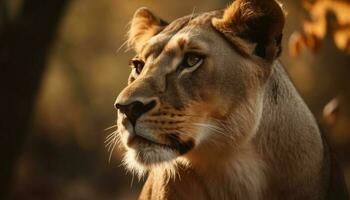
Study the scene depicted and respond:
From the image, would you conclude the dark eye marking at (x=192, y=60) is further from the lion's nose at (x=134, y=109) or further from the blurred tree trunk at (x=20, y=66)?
the blurred tree trunk at (x=20, y=66)

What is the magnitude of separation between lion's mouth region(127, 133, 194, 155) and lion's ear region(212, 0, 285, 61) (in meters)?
0.80

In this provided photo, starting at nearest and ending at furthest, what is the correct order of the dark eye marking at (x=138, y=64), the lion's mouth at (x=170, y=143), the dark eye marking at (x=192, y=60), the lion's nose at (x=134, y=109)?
the lion's nose at (x=134, y=109) < the lion's mouth at (x=170, y=143) < the dark eye marking at (x=192, y=60) < the dark eye marking at (x=138, y=64)

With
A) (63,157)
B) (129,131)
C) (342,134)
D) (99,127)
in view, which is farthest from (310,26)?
(99,127)

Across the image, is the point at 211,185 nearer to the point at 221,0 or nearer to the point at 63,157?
the point at 221,0

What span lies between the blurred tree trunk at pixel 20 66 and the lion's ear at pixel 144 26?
4147mm

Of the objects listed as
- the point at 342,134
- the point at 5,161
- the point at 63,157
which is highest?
the point at 5,161

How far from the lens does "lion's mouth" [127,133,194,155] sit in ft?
19.2

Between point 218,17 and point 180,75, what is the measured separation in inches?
27.4

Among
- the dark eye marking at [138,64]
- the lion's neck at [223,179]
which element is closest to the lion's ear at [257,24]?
the dark eye marking at [138,64]

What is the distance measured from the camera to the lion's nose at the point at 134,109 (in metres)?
5.73

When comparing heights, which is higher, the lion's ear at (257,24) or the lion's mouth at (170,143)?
the lion's ear at (257,24)

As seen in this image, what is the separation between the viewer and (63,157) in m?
23.1

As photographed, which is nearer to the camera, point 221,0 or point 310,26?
point 310,26

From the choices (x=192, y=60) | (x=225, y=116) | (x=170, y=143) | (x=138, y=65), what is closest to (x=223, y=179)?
(x=225, y=116)
